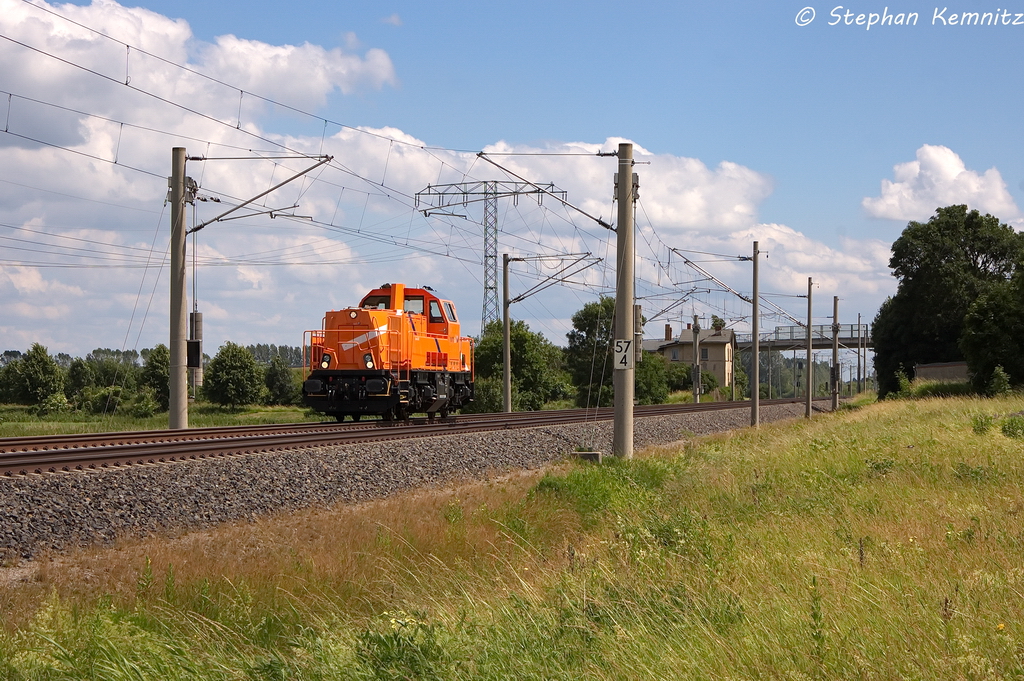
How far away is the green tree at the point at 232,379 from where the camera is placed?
78.2 m

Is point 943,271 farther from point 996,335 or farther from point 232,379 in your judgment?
point 232,379

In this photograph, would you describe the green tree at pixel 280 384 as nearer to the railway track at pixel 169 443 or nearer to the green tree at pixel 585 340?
the green tree at pixel 585 340

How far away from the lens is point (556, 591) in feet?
22.2

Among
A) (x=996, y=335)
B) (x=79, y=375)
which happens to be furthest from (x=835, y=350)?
(x=79, y=375)

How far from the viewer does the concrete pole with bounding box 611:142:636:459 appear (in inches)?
685

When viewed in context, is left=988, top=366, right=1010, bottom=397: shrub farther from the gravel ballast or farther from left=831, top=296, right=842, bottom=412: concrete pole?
the gravel ballast

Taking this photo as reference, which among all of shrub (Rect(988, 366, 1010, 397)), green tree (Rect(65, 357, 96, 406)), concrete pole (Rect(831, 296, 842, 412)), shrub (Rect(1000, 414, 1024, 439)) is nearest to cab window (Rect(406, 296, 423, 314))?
shrub (Rect(1000, 414, 1024, 439))

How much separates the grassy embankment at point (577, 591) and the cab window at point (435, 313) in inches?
621

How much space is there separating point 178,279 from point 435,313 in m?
8.87

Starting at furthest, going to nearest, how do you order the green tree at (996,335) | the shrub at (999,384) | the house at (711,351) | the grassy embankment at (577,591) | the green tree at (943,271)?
the house at (711,351) < the green tree at (943,271) < the green tree at (996,335) < the shrub at (999,384) < the grassy embankment at (577,591)

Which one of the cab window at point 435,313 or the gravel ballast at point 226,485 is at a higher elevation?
the cab window at point 435,313

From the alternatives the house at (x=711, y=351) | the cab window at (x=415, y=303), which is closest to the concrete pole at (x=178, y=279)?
the cab window at (x=415, y=303)

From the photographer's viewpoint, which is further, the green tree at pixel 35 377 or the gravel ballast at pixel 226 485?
the green tree at pixel 35 377

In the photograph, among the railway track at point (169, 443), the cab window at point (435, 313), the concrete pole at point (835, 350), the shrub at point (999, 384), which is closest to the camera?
the railway track at point (169, 443)
